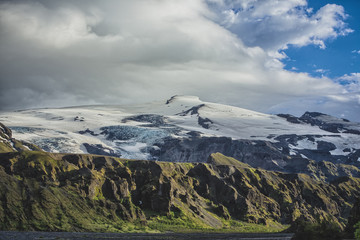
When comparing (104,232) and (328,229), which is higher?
(328,229)

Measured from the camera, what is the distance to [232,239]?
196 m

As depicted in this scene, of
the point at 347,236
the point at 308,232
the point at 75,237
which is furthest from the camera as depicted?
the point at 75,237

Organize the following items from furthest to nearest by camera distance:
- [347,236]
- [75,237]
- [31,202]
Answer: [31,202], [75,237], [347,236]

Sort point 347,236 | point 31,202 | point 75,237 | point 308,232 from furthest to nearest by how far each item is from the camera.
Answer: point 31,202
point 75,237
point 308,232
point 347,236

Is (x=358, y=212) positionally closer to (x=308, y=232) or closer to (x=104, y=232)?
(x=308, y=232)

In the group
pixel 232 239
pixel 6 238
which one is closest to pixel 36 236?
pixel 6 238

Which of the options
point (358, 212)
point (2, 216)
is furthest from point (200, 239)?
point (2, 216)

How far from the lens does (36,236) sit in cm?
15712

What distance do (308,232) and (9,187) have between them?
11899 cm

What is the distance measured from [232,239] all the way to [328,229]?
61.3m

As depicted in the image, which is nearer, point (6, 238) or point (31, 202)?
point (6, 238)

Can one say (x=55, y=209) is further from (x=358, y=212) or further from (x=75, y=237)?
(x=358, y=212)

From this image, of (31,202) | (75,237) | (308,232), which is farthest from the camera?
(31,202)

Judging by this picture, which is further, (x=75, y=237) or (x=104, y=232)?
(x=104, y=232)
